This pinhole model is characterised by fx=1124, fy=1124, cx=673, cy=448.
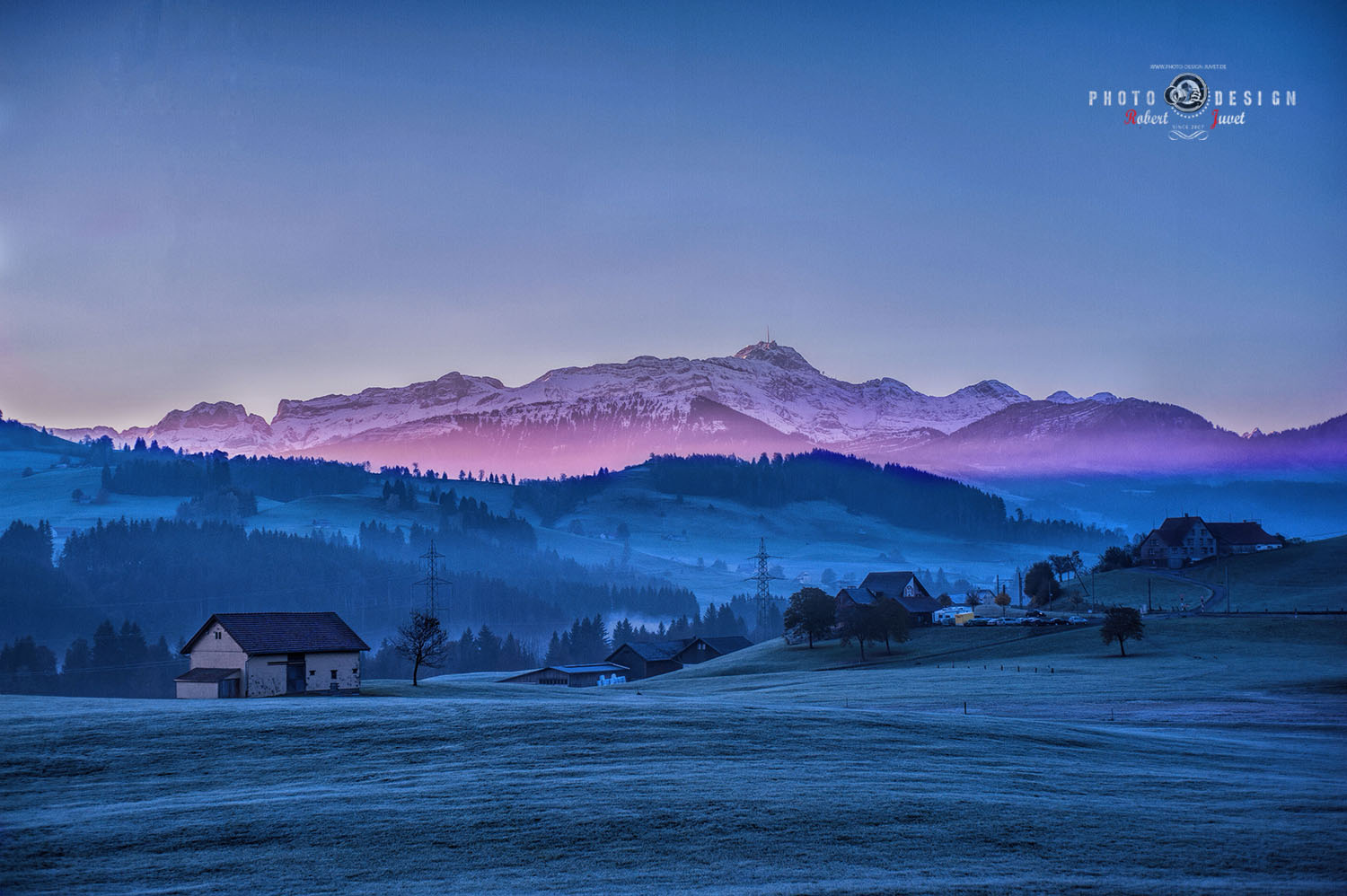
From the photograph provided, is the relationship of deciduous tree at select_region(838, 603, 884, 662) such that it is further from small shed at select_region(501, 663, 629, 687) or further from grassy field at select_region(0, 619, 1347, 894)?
grassy field at select_region(0, 619, 1347, 894)

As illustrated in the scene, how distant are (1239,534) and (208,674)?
17049 centimetres

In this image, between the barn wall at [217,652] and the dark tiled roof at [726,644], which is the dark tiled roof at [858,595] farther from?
the barn wall at [217,652]

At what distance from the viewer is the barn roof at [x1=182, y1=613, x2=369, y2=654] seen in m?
80.1

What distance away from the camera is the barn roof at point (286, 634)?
80062 mm

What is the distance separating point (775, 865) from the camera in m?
26.6

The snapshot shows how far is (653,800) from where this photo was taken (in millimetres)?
32156

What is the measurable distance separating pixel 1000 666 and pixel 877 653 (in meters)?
25.8

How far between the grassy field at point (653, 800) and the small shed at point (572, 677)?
83755 millimetres

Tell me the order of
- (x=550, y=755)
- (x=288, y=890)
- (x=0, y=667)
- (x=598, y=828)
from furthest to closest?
(x=0, y=667)
(x=550, y=755)
(x=598, y=828)
(x=288, y=890)

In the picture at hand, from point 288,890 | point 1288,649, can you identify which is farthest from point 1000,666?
point 288,890

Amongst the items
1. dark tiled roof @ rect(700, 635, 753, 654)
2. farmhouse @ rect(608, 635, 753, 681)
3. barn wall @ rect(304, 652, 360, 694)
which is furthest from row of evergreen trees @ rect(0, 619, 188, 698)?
barn wall @ rect(304, 652, 360, 694)

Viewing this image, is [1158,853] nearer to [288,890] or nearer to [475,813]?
[475,813]

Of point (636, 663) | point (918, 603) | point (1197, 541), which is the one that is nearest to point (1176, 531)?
point (1197, 541)

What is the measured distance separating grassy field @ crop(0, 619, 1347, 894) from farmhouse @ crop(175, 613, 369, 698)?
20147 millimetres
